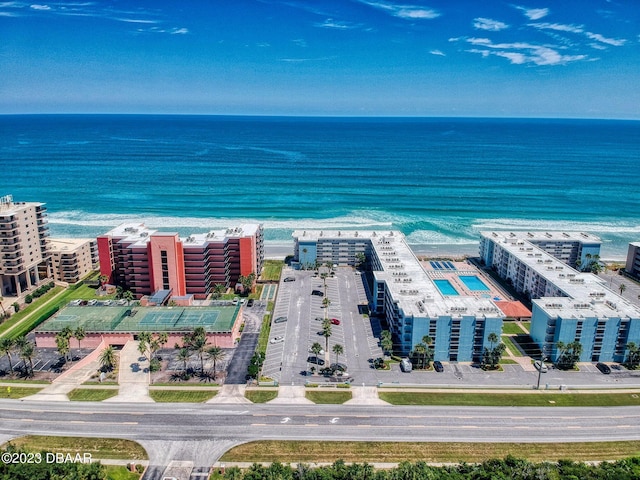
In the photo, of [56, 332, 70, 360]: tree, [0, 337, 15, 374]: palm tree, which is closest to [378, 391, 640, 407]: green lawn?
[56, 332, 70, 360]: tree

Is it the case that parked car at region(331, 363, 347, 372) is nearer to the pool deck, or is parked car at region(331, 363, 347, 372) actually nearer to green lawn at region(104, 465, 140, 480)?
green lawn at region(104, 465, 140, 480)

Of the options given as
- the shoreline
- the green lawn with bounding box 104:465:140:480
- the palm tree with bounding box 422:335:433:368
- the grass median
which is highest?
Result: the shoreline

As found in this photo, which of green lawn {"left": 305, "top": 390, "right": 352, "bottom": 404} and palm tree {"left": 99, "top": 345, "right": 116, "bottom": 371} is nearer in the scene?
green lawn {"left": 305, "top": 390, "right": 352, "bottom": 404}

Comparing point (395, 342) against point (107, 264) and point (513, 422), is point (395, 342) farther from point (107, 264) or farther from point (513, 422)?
point (107, 264)

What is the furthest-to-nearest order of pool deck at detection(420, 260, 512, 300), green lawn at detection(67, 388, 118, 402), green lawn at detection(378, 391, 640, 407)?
pool deck at detection(420, 260, 512, 300) → green lawn at detection(67, 388, 118, 402) → green lawn at detection(378, 391, 640, 407)

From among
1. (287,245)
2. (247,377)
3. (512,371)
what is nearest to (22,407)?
(247,377)

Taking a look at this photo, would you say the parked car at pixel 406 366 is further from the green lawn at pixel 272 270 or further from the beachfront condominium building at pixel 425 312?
the green lawn at pixel 272 270

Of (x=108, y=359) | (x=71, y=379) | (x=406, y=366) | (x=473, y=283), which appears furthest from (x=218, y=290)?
(x=473, y=283)

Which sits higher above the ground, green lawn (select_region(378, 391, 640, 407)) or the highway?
green lawn (select_region(378, 391, 640, 407))
